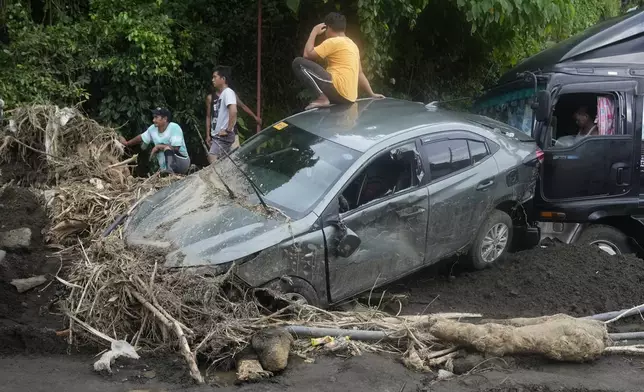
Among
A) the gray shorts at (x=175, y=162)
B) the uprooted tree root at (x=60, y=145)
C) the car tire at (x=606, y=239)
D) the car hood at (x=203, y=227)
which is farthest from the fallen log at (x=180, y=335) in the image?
the car tire at (x=606, y=239)

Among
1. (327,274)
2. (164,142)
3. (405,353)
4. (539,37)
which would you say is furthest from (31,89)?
(539,37)

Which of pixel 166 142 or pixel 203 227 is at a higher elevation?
pixel 166 142

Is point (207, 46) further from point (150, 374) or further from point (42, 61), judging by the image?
point (150, 374)

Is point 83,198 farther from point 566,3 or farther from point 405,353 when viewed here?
point 566,3

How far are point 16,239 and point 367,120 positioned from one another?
3716 millimetres

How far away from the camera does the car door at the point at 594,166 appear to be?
8266 mm

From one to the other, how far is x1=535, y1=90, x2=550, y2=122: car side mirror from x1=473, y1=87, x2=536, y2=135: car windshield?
7.7 inches

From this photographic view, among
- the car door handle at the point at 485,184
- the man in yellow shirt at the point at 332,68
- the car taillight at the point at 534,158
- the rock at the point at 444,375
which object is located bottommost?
the rock at the point at 444,375

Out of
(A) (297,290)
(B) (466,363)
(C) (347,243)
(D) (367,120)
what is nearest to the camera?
(B) (466,363)

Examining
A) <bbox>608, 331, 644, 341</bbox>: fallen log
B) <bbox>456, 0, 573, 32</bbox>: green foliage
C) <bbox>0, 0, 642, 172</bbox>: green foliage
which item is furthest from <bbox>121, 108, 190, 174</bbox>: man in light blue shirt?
<bbox>608, 331, 644, 341</bbox>: fallen log

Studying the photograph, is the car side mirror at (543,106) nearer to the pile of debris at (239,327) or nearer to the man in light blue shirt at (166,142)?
the pile of debris at (239,327)

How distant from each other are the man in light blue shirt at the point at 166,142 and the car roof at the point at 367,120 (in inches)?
84.4

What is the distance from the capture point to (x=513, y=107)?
9.03 metres

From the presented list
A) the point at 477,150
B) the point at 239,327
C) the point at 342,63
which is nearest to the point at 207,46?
the point at 342,63
